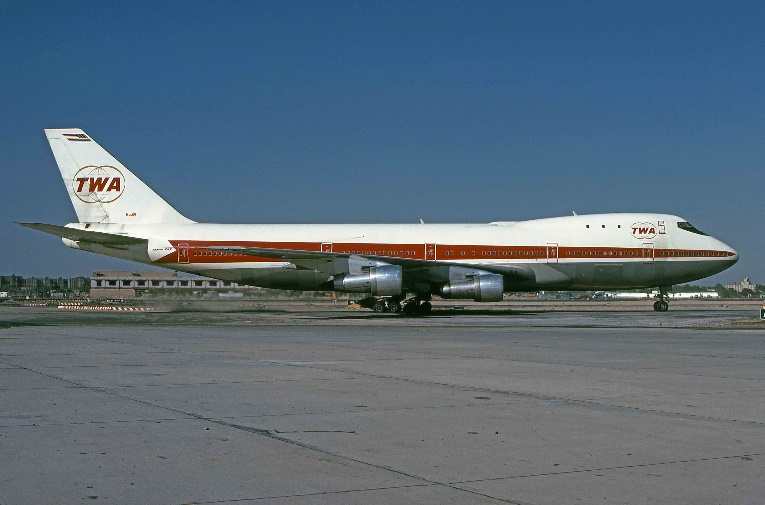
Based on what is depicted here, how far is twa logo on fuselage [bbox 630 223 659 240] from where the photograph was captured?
120ft

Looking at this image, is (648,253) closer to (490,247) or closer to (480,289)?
(490,247)

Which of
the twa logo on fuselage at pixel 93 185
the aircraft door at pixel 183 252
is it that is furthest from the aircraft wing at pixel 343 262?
the twa logo on fuselage at pixel 93 185

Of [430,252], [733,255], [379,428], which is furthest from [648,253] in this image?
[379,428]

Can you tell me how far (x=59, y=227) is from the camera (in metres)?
34.9

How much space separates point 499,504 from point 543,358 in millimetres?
9876

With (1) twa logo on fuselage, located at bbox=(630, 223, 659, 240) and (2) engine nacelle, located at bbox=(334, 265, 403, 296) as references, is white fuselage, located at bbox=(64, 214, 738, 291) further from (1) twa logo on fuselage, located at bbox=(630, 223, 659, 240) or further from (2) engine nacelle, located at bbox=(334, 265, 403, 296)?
(2) engine nacelle, located at bbox=(334, 265, 403, 296)

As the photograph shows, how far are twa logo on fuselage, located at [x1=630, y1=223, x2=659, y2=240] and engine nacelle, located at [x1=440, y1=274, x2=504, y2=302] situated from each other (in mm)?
7501

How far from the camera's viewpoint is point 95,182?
38.6 m

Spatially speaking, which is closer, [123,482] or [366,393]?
[123,482]

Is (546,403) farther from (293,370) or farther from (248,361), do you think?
(248,361)

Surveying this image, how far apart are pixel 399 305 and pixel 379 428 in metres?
30.4

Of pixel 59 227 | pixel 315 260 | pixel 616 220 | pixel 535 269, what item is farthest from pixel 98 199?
pixel 616 220

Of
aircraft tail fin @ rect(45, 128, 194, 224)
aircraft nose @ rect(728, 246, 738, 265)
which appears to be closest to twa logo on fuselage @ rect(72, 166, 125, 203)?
aircraft tail fin @ rect(45, 128, 194, 224)

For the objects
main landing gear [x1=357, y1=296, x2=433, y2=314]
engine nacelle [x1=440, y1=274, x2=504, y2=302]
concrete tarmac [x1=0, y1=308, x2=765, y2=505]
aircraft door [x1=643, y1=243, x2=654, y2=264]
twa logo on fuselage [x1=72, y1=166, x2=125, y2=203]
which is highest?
twa logo on fuselage [x1=72, y1=166, x2=125, y2=203]
